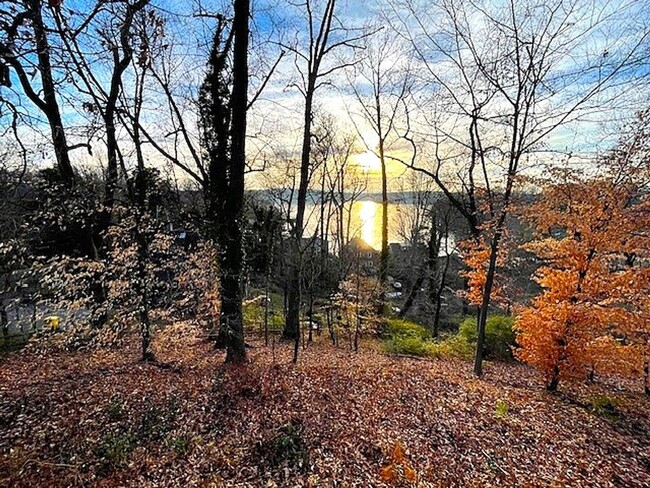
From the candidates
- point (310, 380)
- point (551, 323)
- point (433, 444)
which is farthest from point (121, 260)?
point (551, 323)

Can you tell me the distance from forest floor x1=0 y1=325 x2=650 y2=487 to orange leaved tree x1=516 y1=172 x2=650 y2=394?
1.08 meters

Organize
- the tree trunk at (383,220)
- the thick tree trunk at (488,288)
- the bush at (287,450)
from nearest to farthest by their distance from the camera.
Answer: the bush at (287,450)
the thick tree trunk at (488,288)
the tree trunk at (383,220)

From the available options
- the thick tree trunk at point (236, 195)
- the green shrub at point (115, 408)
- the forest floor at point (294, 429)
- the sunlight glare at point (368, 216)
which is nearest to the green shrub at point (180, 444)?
the forest floor at point (294, 429)

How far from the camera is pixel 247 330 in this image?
14.2 metres

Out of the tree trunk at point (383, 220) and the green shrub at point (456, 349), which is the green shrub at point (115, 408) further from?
the tree trunk at point (383, 220)

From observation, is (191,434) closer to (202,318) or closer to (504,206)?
(202,318)

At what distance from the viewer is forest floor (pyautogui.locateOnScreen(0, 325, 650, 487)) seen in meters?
4.21

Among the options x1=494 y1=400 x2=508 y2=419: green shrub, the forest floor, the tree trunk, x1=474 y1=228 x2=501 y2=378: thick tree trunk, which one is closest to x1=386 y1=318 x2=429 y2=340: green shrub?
the tree trunk

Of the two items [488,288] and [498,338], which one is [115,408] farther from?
[498,338]

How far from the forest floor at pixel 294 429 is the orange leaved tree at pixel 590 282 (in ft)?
3.53

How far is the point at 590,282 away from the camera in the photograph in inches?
256

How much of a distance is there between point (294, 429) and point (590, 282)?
592 cm

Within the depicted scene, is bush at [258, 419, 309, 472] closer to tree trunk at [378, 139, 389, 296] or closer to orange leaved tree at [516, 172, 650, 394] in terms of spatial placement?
orange leaved tree at [516, 172, 650, 394]

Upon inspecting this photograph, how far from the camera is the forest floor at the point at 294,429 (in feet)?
13.8
